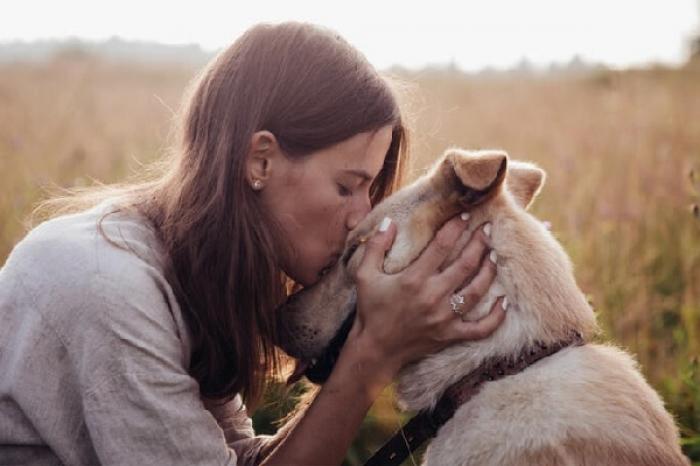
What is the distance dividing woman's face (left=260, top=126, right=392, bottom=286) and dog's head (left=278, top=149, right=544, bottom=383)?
2.3 inches

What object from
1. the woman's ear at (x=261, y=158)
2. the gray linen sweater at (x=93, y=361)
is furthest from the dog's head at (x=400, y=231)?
the gray linen sweater at (x=93, y=361)

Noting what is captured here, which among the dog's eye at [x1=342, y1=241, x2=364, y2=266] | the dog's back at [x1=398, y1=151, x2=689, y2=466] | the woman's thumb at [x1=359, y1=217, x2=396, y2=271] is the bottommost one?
the dog's back at [x1=398, y1=151, x2=689, y2=466]

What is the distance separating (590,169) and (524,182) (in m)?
4.31

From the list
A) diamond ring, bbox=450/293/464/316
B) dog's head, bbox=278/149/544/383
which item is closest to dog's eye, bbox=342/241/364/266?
dog's head, bbox=278/149/544/383

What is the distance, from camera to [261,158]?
2492 mm

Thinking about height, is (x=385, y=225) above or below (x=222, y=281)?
above

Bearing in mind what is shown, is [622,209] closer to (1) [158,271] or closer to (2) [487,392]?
(2) [487,392]

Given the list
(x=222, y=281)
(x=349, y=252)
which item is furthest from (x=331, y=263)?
(x=222, y=281)

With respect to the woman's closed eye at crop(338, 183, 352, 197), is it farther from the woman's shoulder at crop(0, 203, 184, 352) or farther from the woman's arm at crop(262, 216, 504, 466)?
the woman's shoulder at crop(0, 203, 184, 352)

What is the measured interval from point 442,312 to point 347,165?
597mm

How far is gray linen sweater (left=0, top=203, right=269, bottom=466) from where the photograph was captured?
2062 mm

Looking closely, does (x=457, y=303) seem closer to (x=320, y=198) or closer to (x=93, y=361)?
(x=320, y=198)

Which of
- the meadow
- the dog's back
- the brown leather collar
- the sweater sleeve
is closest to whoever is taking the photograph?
the sweater sleeve

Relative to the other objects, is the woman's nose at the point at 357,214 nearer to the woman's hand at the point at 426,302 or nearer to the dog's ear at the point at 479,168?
the woman's hand at the point at 426,302
